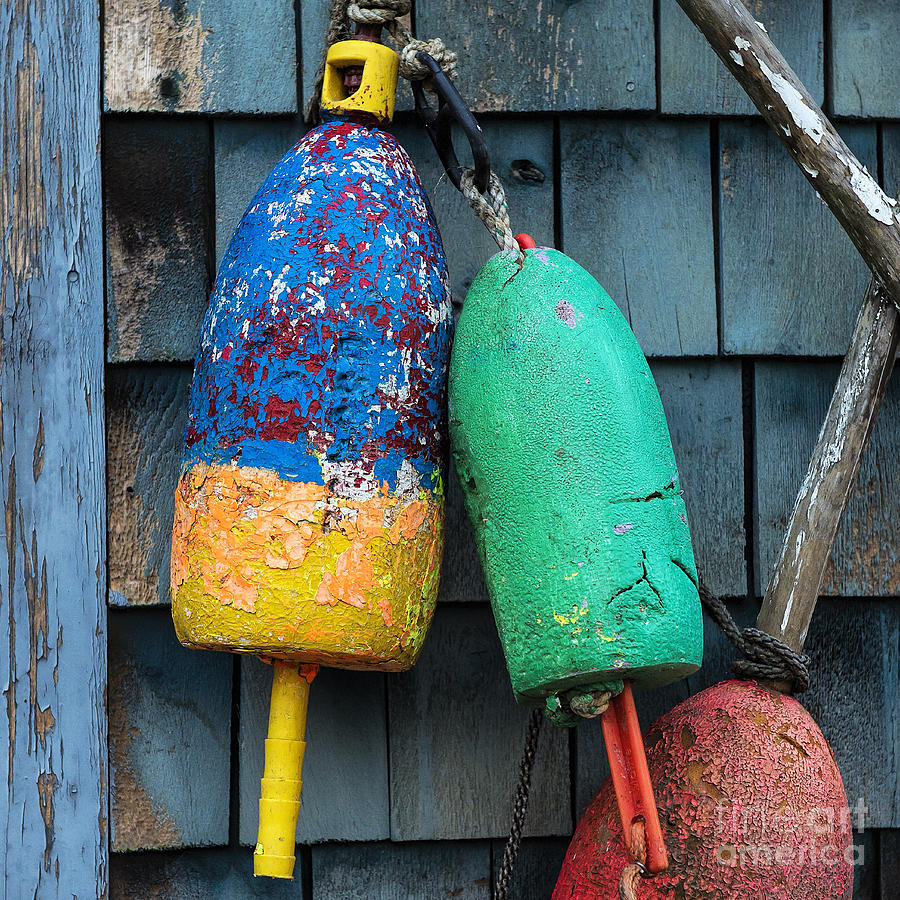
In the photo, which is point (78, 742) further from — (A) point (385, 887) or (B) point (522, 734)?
(B) point (522, 734)

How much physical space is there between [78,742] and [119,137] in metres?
0.69

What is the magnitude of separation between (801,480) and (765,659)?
0.82 ft

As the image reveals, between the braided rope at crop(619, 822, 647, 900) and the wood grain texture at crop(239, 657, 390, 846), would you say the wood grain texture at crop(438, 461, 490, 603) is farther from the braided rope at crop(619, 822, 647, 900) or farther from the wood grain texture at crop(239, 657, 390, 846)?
the braided rope at crop(619, 822, 647, 900)

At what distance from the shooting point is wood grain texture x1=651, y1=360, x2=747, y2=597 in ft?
3.88

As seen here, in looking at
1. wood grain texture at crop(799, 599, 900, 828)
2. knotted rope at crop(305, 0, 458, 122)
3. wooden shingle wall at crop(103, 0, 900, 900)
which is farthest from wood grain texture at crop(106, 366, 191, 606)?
wood grain texture at crop(799, 599, 900, 828)

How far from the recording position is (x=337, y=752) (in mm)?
1135

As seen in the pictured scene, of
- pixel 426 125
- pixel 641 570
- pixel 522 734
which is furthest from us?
pixel 522 734

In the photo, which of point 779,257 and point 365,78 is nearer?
point 365,78

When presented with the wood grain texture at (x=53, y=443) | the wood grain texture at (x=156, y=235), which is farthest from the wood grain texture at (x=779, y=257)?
the wood grain texture at (x=53, y=443)

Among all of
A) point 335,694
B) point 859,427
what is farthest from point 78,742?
point 859,427

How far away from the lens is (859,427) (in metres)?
1.08

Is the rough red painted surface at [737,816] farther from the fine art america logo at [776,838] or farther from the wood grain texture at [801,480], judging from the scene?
the wood grain texture at [801,480]

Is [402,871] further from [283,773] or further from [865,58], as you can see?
[865,58]

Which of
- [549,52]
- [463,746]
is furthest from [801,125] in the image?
[463,746]
